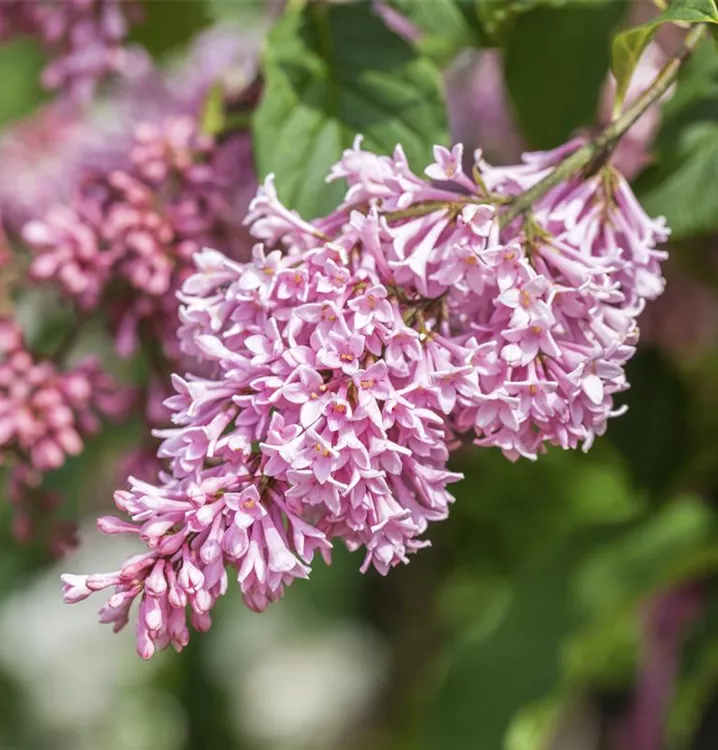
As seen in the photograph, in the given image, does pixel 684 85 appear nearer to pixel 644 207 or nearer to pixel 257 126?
pixel 644 207

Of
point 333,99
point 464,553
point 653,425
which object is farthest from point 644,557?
point 333,99

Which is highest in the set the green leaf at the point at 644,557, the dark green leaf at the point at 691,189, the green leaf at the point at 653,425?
the dark green leaf at the point at 691,189

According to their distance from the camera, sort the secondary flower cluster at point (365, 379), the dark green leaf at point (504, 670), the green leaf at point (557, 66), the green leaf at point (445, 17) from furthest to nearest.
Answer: the dark green leaf at point (504, 670) < the green leaf at point (557, 66) < the green leaf at point (445, 17) < the secondary flower cluster at point (365, 379)

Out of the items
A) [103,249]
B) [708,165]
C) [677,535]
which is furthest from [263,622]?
[708,165]

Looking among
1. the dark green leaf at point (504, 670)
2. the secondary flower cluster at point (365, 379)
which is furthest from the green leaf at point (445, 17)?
→ the dark green leaf at point (504, 670)

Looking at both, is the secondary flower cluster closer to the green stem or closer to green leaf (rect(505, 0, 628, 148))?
the green stem

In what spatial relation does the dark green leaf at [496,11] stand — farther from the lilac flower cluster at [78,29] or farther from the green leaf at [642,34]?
the lilac flower cluster at [78,29]
